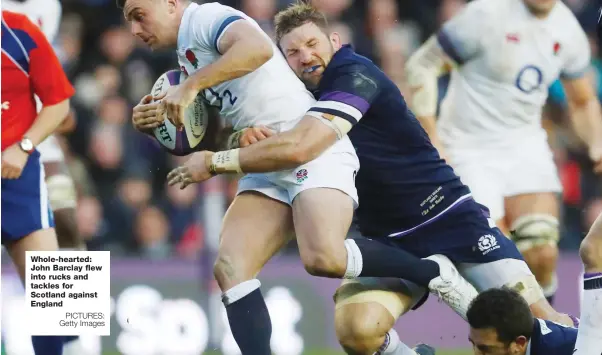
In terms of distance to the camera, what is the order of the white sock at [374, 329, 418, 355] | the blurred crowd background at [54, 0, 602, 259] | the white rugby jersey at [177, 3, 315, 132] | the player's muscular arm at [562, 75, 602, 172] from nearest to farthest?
1. the white rugby jersey at [177, 3, 315, 132]
2. the white sock at [374, 329, 418, 355]
3. the player's muscular arm at [562, 75, 602, 172]
4. the blurred crowd background at [54, 0, 602, 259]

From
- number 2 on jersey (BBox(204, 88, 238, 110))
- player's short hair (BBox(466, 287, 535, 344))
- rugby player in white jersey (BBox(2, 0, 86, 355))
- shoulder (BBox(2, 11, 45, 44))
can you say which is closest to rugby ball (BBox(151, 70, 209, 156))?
number 2 on jersey (BBox(204, 88, 238, 110))

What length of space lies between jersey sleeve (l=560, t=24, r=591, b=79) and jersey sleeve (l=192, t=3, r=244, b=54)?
91.0 inches

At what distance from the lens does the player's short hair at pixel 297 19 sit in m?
4.76

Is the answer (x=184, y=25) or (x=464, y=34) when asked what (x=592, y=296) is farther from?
(x=464, y=34)

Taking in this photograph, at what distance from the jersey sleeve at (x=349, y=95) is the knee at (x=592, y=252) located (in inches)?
39.7

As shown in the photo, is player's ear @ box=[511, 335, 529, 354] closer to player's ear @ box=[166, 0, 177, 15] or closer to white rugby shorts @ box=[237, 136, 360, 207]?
white rugby shorts @ box=[237, 136, 360, 207]

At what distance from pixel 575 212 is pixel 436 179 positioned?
2.61 m

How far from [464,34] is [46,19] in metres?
2.12

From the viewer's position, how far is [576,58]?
621 cm

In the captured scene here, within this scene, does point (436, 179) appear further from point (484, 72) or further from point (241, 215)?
point (484, 72)

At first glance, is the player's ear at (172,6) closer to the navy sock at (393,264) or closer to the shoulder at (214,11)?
the shoulder at (214,11)

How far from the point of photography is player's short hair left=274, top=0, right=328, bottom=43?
4.76 m

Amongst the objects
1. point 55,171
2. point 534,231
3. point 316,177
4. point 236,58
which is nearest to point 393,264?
point 316,177

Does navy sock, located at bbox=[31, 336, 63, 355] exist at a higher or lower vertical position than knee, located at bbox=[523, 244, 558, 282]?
lower
